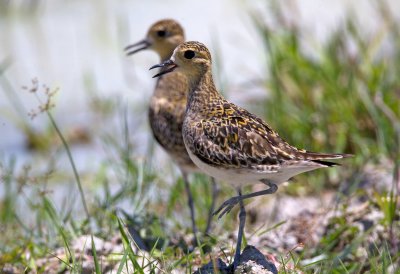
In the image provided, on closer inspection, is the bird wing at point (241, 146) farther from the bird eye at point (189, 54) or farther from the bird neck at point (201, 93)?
the bird eye at point (189, 54)

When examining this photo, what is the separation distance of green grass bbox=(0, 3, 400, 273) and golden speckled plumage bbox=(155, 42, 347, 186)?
0.43 metres

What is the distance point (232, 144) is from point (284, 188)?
1.95 m

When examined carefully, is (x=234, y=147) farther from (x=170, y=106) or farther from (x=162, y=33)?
(x=162, y=33)

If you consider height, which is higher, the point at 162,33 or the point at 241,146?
the point at 162,33

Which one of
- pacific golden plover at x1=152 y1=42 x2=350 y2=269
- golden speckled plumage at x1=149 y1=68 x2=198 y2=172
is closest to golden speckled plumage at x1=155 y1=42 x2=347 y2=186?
pacific golden plover at x1=152 y1=42 x2=350 y2=269

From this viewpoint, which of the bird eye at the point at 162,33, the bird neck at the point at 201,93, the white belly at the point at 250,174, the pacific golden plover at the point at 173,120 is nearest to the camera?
the white belly at the point at 250,174

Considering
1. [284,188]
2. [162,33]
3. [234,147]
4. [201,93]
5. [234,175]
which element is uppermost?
[162,33]

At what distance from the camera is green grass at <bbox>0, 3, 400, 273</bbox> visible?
499cm

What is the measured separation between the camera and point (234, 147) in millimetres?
4613

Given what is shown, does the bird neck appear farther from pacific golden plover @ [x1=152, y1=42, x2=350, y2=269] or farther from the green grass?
the green grass

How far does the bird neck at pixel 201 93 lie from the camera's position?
4945mm

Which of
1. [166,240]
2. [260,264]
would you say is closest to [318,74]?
[166,240]

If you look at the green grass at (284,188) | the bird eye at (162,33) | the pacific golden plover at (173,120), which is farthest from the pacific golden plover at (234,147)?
the bird eye at (162,33)

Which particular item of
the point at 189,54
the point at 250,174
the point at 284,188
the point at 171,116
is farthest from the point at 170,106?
the point at 250,174
